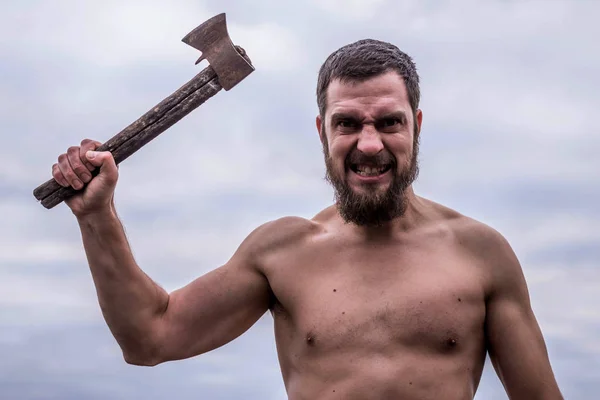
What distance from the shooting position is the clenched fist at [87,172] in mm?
6805

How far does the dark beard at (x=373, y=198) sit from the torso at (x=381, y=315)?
18 centimetres

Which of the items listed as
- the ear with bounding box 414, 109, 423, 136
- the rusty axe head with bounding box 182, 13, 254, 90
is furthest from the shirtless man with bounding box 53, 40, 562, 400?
the rusty axe head with bounding box 182, 13, 254, 90

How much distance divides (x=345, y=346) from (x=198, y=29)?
7.13ft

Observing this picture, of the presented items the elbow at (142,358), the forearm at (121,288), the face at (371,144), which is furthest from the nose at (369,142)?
the elbow at (142,358)

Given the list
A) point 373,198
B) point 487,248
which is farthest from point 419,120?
point 487,248

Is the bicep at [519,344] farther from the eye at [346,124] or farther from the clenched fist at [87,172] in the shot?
the clenched fist at [87,172]

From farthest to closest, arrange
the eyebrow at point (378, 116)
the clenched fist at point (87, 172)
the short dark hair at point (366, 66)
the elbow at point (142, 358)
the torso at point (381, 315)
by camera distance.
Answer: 1. the elbow at point (142, 358)
2. the short dark hair at point (366, 66)
3. the eyebrow at point (378, 116)
4. the torso at point (381, 315)
5. the clenched fist at point (87, 172)

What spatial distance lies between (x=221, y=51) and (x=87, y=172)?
3.60 feet

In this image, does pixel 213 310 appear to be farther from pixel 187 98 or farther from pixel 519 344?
pixel 519 344

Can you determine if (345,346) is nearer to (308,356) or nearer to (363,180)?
(308,356)

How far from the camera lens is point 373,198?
282 inches

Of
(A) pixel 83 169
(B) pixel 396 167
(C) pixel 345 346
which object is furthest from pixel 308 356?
(A) pixel 83 169

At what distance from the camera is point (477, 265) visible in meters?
7.29

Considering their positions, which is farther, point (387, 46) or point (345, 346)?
point (387, 46)
